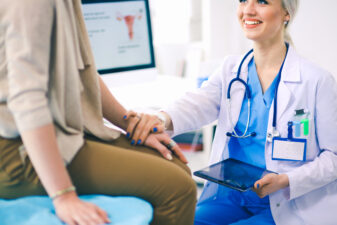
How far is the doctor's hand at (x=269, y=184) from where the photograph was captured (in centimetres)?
107

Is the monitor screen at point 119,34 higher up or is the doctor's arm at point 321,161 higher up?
the monitor screen at point 119,34

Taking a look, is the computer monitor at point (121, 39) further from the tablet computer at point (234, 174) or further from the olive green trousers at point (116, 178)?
the olive green trousers at point (116, 178)

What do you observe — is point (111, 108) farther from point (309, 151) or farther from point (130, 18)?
point (130, 18)

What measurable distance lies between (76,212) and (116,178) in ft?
0.39

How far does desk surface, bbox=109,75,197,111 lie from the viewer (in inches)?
66.2

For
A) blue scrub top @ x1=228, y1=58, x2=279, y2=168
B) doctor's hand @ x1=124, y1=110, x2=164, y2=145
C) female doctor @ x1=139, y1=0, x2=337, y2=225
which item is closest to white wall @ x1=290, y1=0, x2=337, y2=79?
female doctor @ x1=139, y1=0, x2=337, y2=225

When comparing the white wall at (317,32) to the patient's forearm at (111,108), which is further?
the white wall at (317,32)

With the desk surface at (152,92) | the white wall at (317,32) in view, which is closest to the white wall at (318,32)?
the white wall at (317,32)

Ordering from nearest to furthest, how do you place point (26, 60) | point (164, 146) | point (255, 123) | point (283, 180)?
point (26, 60) → point (164, 146) → point (283, 180) → point (255, 123)

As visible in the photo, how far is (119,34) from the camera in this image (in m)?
1.93

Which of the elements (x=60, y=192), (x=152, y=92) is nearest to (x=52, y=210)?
(x=60, y=192)

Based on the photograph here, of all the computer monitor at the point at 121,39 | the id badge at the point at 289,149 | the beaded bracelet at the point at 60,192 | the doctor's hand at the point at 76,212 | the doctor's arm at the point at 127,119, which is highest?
the computer monitor at the point at 121,39

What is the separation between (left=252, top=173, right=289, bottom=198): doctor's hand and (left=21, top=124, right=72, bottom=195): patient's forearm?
0.58 meters

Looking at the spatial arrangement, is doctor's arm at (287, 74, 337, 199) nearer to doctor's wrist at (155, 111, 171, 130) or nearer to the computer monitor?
doctor's wrist at (155, 111, 171, 130)
